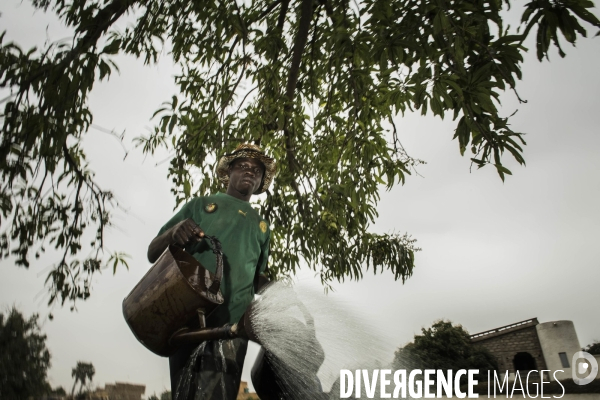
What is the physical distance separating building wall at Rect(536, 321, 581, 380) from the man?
27576 mm

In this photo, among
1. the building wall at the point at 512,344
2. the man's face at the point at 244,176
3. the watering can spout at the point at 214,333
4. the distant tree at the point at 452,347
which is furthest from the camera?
the building wall at the point at 512,344

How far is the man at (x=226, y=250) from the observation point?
1680 millimetres

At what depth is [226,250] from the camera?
2.00 metres

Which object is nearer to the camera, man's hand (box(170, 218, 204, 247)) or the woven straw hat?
man's hand (box(170, 218, 204, 247))

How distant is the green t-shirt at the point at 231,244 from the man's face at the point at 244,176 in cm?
9

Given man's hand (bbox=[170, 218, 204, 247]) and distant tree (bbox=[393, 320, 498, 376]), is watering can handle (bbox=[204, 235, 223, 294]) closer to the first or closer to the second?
man's hand (bbox=[170, 218, 204, 247])

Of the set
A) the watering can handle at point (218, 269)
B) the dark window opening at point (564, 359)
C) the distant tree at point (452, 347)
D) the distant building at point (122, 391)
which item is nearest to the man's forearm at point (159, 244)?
the watering can handle at point (218, 269)

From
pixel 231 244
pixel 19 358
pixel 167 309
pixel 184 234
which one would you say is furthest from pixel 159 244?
pixel 19 358

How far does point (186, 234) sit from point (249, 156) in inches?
31.4

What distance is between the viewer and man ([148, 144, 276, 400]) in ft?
5.51

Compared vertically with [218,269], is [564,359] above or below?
above

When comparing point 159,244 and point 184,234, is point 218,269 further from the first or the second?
point 159,244

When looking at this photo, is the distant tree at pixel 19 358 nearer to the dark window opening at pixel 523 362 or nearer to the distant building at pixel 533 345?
the distant building at pixel 533 345

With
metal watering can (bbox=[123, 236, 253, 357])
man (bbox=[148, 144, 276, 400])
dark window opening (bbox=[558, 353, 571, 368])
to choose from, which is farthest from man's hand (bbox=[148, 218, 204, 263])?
dark window opening (bbox=[558, 353, 571, 368])
